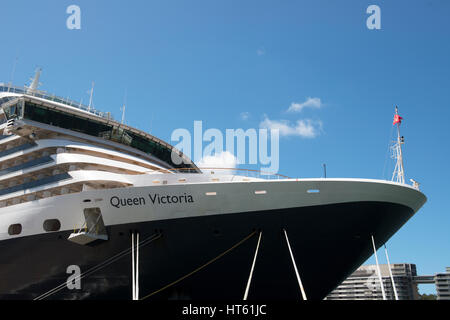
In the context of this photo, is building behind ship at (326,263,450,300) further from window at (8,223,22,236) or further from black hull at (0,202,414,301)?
window at (8,223,22,236)

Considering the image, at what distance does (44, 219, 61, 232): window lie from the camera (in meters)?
15.5

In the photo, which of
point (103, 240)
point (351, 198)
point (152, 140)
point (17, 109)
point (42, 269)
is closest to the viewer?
point (351, 198)

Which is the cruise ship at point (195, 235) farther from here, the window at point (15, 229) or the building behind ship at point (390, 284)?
the building behind ship at point (390, 284)

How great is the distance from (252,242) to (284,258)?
4.44ft

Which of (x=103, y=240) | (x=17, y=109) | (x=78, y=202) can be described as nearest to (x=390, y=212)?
(x=103, y=240)

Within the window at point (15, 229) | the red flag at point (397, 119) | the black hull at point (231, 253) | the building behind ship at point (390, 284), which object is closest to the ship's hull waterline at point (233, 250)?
the black hull at point (231, 253)

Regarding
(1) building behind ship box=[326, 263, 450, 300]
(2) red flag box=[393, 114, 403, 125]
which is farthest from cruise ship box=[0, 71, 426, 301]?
(1) building behind ship box=[326, 263, 450, 300]

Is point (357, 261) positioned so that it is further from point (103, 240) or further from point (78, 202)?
point (78, 202)

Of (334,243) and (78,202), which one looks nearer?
(334,243)

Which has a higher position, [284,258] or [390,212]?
[390,212]

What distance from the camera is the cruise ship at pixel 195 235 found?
1363cm

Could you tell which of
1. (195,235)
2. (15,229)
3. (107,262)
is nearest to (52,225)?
(15,229)

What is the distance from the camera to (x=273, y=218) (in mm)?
13641

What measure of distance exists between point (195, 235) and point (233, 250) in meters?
1.49
